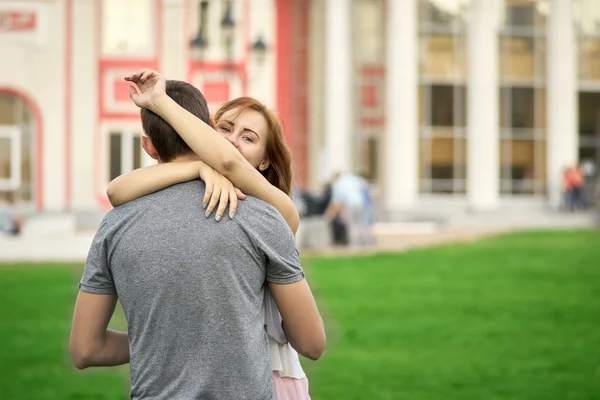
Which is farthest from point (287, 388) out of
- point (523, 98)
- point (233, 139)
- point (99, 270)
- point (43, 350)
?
point (523, 98)

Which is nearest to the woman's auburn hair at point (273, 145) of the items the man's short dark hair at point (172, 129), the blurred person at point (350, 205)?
the man's short dark hair at point (172, 129)

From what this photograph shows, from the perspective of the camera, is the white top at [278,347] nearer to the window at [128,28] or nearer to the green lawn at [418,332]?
the green lawn at [418,332]

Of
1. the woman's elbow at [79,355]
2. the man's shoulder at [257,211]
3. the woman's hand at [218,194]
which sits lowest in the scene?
the woman's elbow at [79,355]

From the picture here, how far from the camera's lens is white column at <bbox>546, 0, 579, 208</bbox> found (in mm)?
46250

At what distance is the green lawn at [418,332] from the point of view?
933 centimetres

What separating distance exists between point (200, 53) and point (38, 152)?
14959 mm

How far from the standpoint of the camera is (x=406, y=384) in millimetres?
9406

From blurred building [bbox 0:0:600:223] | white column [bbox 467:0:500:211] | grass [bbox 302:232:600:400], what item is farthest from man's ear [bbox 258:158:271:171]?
white column [bbox 467:0:500:211]

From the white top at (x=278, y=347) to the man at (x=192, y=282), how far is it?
126 millimetres

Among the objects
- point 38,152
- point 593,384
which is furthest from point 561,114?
point 593,384

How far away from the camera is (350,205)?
1013 inches

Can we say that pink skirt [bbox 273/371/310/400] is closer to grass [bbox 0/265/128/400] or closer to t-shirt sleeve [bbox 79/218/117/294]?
t-shirt sleeve [bbox 79/218/117/294]

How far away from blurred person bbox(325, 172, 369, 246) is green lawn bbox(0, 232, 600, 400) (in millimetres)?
3735

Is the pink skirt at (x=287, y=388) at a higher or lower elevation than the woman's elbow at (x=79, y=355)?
lower
